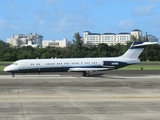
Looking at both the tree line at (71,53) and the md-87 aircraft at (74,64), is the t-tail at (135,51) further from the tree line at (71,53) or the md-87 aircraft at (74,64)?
the tree line at (71,53)

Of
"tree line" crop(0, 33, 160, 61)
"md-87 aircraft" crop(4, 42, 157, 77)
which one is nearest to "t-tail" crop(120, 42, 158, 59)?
"md-87 aircraft" crop(4, 42, 157, 77)

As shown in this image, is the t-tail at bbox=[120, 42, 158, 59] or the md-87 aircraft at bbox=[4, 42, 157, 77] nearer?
the md-87 aircraft at bbox=[4, 42, 157, 77]

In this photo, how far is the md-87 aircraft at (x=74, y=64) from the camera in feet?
137

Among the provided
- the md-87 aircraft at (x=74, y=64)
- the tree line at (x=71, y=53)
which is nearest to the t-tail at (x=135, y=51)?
the md-87 aircraft at (x=74, y=64)

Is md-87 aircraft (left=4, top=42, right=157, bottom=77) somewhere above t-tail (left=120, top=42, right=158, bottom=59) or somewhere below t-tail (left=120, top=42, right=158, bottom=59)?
below

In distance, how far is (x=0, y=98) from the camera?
21.3 metres

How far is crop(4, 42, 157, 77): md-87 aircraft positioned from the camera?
41.8m

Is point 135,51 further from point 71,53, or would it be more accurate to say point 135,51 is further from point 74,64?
point 71,53

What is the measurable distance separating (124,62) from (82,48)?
87.6m

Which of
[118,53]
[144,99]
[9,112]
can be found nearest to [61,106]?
[9,112]

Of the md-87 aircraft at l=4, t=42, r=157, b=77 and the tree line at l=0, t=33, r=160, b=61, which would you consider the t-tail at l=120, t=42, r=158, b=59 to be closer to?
the md-87 aircraft at l=4, t=42, r=157, b=77

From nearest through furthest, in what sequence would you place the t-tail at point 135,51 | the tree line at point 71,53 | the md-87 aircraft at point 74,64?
the md-87 aircraft at point 74,64 → the t-tail at point 135,51 → the tree line at point 71,53

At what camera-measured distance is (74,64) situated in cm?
4341

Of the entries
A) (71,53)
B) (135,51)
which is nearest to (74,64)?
(135,51)
